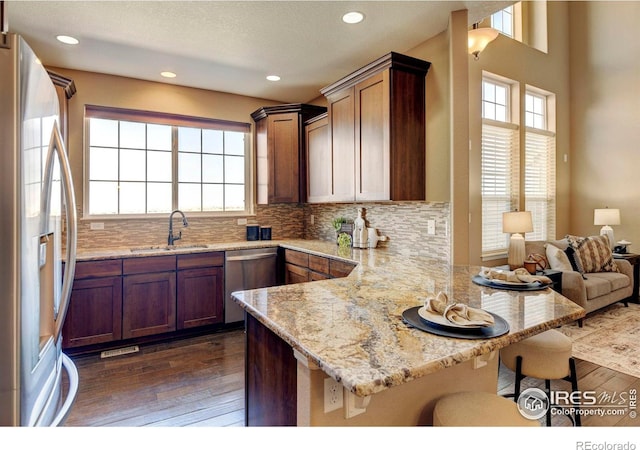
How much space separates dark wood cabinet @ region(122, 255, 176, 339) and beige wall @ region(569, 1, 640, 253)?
20.1ft

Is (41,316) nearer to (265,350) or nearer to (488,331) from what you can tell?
(265,350)

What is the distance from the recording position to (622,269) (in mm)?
4523

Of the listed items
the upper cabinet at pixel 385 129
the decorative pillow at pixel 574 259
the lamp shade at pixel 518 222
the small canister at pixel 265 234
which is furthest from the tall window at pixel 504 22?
the small canister at pixel 265 234

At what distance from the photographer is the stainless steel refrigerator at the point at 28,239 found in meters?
1.02

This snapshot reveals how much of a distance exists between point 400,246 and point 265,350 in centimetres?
203

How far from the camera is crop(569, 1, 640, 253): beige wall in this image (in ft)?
16.4

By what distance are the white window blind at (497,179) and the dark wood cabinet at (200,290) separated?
334 centimetres

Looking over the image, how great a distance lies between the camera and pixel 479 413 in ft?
3.93

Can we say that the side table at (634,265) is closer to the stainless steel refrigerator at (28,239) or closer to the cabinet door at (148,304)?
the cabinet door at (148,304)

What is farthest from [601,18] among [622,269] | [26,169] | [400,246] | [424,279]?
[26,169]

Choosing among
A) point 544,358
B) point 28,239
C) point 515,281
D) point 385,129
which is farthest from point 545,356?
point 28,239

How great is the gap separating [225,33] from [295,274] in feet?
7.52

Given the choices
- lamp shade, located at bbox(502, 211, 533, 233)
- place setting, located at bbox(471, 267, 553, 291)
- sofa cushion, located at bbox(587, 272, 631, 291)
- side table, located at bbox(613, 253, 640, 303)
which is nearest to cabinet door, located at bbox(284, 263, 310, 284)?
place setting, located at bbox(471, 267, 553, 291)

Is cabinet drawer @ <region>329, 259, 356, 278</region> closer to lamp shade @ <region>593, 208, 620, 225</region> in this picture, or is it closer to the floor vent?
the floor vent
